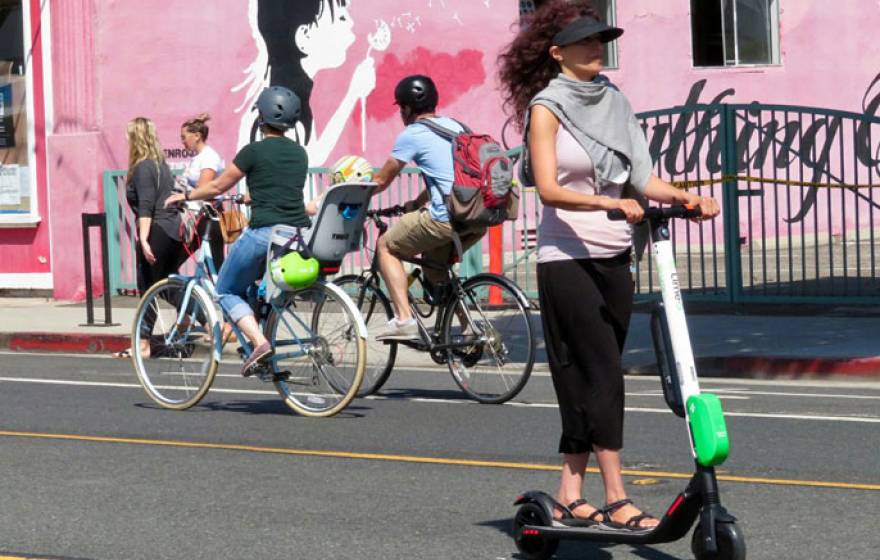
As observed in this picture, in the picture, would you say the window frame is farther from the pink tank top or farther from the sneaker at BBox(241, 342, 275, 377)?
the pink tank top

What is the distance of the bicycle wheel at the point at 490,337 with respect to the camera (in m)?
9.90

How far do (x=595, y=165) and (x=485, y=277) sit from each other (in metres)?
4.18

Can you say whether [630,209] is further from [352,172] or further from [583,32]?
[352,172]

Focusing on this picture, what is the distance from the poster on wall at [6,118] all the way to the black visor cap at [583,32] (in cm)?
1542

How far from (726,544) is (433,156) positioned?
206 inches

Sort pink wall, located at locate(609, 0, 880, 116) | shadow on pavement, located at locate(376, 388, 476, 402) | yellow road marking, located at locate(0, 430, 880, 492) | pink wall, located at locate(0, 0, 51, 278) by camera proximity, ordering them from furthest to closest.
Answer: pink wall, located at locate(609, 0, 880, 116) → pink wall, located at locate(0, 0, 51, 278) → shadow on pavement, located at locate(376, 388, 476, 402) → yellow road marking, located at locate(0, 430, 880, 492)

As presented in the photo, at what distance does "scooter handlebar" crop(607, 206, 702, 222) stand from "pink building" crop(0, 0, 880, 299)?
14427mm

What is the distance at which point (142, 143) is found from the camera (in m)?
13.4

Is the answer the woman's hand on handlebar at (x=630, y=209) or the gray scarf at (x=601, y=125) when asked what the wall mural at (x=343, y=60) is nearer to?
the gray scarf at (x=601, y=125)

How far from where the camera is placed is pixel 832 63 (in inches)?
878

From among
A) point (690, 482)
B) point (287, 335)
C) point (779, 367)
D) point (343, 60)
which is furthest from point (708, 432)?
point (343, 60)

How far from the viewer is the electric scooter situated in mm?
5121

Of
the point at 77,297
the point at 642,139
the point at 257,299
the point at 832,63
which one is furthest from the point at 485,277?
the point at 832,63

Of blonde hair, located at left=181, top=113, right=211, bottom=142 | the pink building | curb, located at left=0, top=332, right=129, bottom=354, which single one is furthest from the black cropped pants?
the pink building
